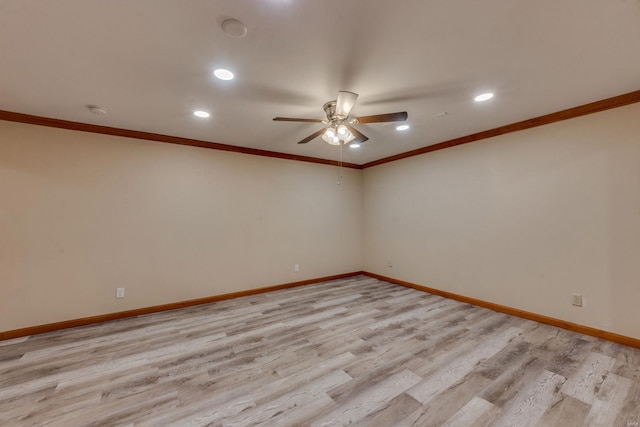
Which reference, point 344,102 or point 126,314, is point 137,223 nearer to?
point 126,314

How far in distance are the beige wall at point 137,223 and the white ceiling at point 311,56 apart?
60cm

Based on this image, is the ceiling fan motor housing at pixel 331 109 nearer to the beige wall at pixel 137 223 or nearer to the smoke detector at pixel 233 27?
the smoke detector at pixel 233 27

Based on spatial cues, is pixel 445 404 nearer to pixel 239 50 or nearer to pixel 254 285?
pixel 239 50

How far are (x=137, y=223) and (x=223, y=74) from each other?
2466mm

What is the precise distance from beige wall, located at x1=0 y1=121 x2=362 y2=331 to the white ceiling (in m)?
0.60

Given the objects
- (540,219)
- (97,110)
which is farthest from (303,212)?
(540,219)

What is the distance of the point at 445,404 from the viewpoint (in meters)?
1.77

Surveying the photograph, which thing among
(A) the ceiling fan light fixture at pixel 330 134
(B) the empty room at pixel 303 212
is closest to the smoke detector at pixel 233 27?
(B) the empty room at pixel 303 212

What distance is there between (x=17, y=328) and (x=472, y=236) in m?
5.66

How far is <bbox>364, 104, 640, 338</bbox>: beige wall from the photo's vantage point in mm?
2586

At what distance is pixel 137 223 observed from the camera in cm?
345

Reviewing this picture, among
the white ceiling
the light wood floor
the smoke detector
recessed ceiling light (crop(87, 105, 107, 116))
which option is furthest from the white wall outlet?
recessed ceiling light (crop(87, 105, 107, 116))

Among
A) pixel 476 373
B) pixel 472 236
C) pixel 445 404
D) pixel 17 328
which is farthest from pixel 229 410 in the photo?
pixel 472 236

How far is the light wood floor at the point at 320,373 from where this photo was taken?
1691 mm
